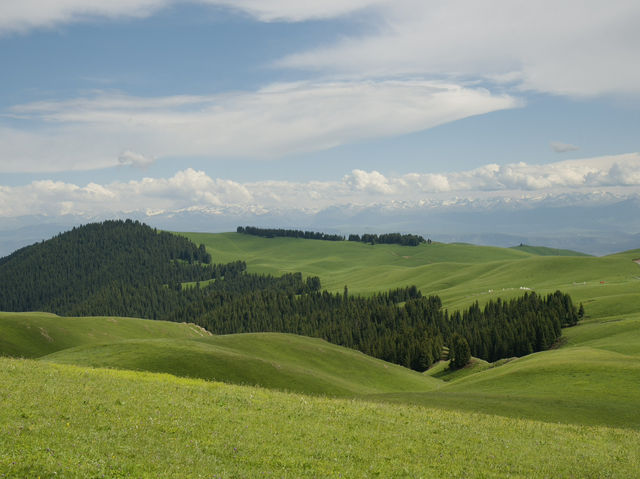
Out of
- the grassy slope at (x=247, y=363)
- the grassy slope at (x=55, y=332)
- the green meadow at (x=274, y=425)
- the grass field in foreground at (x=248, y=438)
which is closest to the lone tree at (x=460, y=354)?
the grassy slope at (x=247, y=363)

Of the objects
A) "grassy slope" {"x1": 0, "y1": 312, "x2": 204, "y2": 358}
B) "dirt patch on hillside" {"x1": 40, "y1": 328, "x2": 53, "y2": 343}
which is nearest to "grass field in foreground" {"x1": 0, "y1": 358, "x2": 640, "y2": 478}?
"grassy slope" {"x1": 0, "y1": 312, "x2": 204, "y2": 358}

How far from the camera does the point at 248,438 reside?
20016mm

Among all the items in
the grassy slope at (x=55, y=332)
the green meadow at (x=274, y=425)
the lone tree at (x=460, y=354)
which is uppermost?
the green meadow at (x=274, y=425)

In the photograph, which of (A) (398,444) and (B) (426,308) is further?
(B) (426,308)

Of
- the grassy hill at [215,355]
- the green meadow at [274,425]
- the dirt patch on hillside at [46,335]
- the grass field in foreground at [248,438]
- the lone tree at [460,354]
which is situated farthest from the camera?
the lone tree at [460,354]

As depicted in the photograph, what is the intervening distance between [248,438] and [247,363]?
110ft

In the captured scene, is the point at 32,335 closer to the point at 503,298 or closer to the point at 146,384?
the point at 146,384

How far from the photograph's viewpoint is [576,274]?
190m

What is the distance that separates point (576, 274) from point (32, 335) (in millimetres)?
197550

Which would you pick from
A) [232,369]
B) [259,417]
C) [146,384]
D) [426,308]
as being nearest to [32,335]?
[232,369]

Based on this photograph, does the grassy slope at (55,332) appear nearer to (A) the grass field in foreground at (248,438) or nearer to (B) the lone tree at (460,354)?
(A) the grass field in foreground at (248,438)

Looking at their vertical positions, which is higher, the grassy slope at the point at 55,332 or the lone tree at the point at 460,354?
the grassy slope at the point at 55,332

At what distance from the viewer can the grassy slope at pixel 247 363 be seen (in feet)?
158

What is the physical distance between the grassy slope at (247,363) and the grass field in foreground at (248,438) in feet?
60.9
